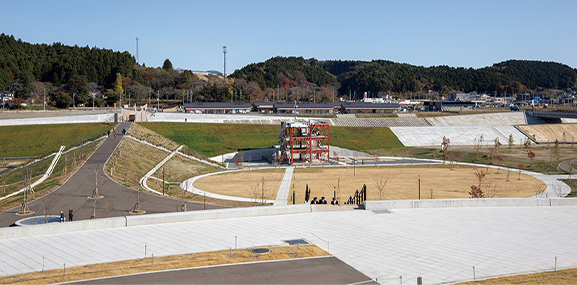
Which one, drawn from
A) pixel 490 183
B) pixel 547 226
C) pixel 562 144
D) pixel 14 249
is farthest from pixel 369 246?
pixel 562 144

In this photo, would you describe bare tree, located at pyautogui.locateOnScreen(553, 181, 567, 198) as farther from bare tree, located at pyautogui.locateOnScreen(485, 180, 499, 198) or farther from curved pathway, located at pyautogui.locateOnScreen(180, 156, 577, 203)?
bare tree, located at pyautogui.locateOnScreen(485, 180, 499, 198)

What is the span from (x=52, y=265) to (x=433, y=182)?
50.4 metres

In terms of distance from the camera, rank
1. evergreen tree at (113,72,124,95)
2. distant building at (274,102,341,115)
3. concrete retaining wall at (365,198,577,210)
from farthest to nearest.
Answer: evergreen tree at (113,72,124,95) < distant building at (274,102,341,115) < concrete retaining wall at (365,198,577,210)

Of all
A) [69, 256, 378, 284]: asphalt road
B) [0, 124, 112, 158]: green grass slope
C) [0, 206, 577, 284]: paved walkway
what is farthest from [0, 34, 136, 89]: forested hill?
[69, 256, 378, 284]: asphalt road

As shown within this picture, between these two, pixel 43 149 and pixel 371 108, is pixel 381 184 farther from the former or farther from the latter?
pixel 371 108

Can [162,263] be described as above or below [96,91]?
below

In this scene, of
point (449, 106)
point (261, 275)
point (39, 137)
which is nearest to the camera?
point (261, 275)

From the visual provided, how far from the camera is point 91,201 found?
3966 cm

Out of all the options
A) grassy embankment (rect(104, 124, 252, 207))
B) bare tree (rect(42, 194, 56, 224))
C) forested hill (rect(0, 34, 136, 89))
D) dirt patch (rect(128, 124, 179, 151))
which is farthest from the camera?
forested hill (rect(0, 34, 136, 89))

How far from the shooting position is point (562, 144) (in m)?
104

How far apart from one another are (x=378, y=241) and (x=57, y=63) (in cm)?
15848

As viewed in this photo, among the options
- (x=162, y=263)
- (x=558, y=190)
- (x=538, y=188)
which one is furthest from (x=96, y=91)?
(x=162, y=263)

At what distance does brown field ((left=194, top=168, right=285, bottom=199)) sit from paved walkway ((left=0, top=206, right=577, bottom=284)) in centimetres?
1928

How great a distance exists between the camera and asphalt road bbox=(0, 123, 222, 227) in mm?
35906
